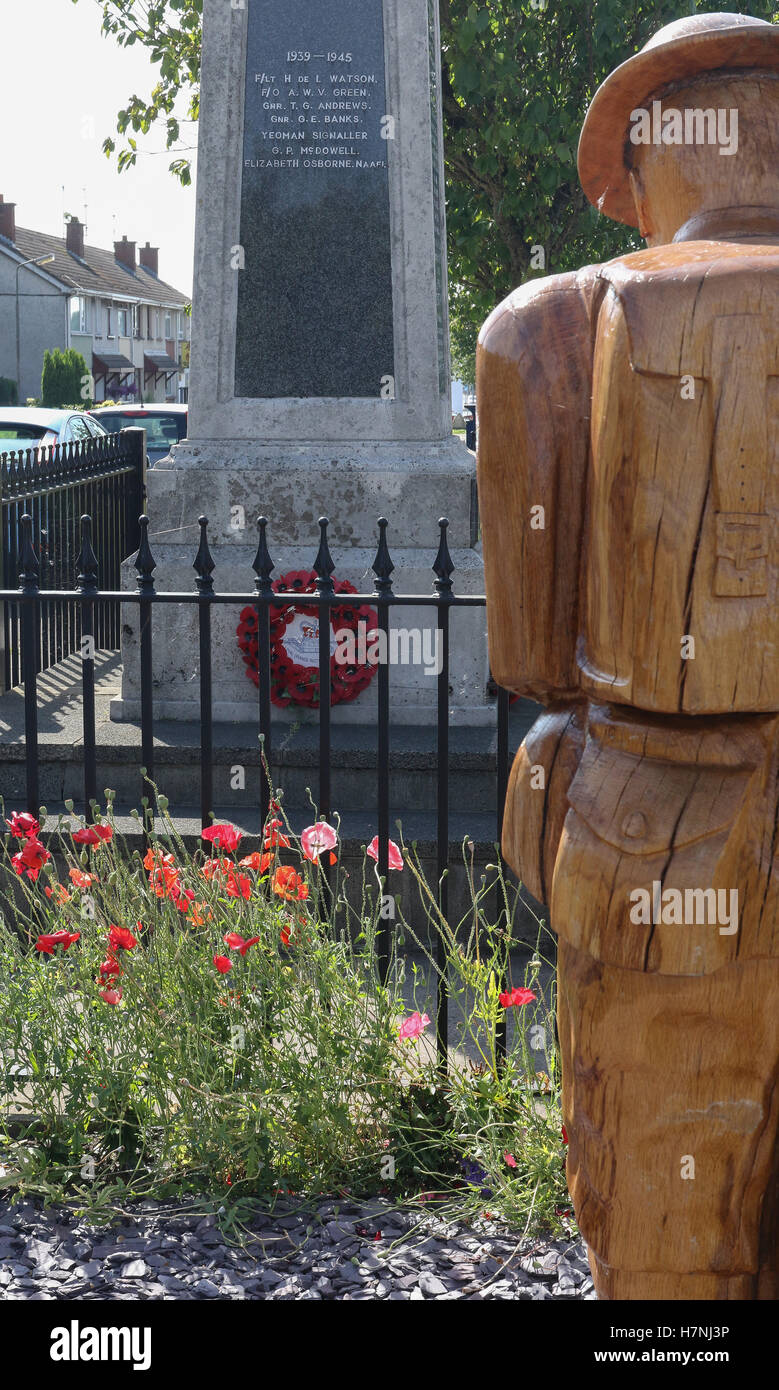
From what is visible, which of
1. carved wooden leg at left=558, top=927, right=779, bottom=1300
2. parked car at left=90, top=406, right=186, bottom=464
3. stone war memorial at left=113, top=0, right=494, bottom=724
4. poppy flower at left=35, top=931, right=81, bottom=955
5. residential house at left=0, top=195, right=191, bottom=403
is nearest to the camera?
carved wooden leg at left=558, top=927, right=779, bottom=1300

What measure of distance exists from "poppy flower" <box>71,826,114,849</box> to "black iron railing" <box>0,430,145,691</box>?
3281mm

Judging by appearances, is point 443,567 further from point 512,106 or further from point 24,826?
point 512,106

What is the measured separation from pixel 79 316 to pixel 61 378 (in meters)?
18.1

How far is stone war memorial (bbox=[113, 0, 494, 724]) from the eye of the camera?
607cm

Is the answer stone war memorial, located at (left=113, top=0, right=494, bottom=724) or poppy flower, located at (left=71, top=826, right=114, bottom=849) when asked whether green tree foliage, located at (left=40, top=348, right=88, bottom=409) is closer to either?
stone war memorial, located at (left=113, top=0, right=494, bottom=724)

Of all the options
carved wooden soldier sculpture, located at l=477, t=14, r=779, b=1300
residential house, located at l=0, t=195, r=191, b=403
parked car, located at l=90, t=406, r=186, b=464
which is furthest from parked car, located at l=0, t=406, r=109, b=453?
residential house, located at l=0, t=195, r=191, b=403

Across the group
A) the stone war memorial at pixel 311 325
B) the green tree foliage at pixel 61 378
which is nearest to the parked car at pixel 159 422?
the stone war memorial at pixel 311 325

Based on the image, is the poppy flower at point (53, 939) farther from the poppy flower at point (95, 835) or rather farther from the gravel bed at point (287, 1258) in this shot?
the gravel bed at point (287, 1258)

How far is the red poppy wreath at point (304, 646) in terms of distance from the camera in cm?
580

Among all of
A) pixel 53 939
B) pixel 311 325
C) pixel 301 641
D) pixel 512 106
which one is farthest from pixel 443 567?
pixel 512 106

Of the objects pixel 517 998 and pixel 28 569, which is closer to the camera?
pixel 517 998

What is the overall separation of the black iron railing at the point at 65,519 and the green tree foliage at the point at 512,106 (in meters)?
4.59

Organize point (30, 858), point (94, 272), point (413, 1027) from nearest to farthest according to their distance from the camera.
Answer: point (413, 1027) < point (30, 858) < point (94, 272)

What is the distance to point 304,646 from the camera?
5.88 m
